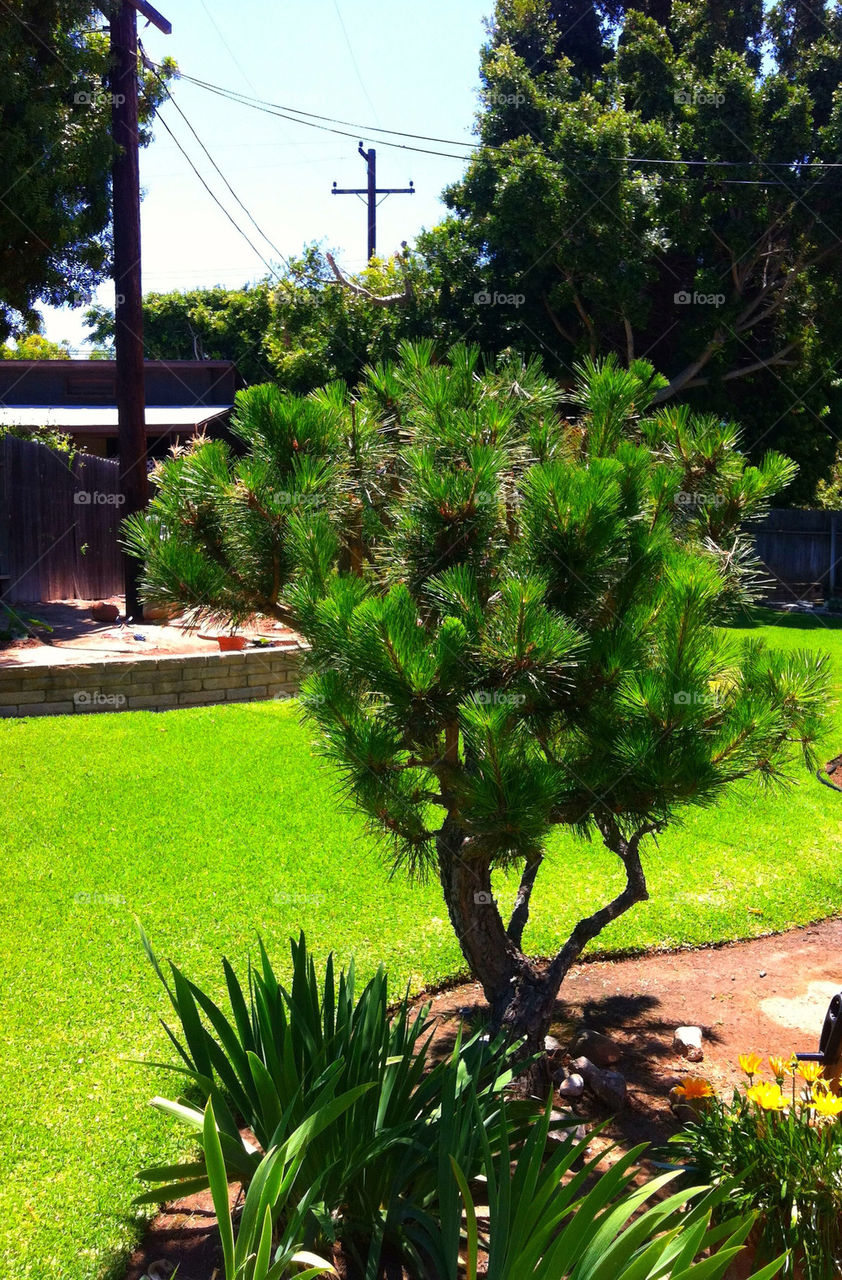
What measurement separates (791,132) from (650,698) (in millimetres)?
19290

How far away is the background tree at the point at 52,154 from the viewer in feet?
43.0

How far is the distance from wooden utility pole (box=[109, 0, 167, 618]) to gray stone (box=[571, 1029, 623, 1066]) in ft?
31.6

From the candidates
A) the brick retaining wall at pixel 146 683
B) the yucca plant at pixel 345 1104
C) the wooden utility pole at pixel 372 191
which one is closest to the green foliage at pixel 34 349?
the wooden utility pole at pixel 372 191

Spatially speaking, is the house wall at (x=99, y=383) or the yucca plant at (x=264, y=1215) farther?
the house wall at (x=99, y=383)

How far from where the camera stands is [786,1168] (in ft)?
9.00

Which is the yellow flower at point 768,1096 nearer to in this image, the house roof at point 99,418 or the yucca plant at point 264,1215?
the yucca plant at point 264,1215

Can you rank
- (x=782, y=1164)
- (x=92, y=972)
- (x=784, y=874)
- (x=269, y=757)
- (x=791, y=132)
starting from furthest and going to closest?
(x=791, y=132) < (x=269, y=757) < (x=784, y=874) < (x=92, y=972) < (x=782, y=1164)

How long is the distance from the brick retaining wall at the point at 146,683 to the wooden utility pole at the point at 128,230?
8.42 feet

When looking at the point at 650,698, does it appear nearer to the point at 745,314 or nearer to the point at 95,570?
the point at 95,570

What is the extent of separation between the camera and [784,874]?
7133mm

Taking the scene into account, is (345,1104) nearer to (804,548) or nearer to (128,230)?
(128,230)

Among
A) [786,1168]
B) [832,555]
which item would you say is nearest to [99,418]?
[832,555]

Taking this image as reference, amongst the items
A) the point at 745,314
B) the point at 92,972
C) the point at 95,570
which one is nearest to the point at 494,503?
the point at 92,972

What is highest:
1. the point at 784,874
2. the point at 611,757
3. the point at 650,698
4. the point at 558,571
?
the point at 558,571
